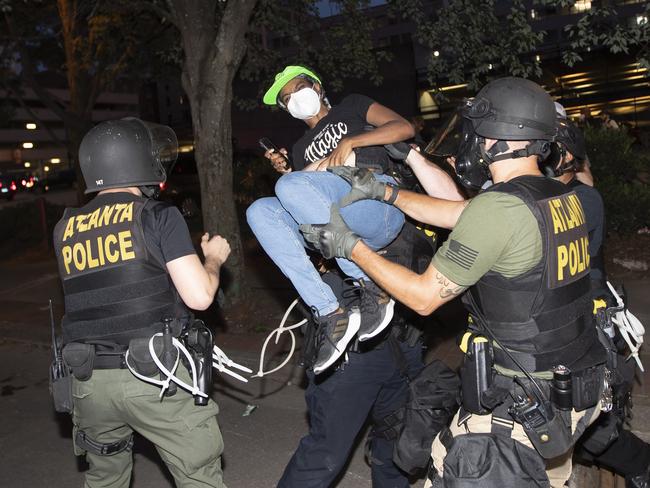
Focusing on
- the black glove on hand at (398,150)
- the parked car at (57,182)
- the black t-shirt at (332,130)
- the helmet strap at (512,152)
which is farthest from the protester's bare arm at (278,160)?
the parked car at (57,182)

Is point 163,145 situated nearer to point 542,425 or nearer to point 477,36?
point 542,425

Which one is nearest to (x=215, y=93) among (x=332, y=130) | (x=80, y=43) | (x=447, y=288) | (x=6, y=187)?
(x=332, y=130)

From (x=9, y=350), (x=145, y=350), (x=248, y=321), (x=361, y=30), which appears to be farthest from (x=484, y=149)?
(x=361, y=30)

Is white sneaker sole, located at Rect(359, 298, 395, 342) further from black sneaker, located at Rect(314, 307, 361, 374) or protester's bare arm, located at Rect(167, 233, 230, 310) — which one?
protester's bare arm, located at Rect(167, 233, 230, 310)

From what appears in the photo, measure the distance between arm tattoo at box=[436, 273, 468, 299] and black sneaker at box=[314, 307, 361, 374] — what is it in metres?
0.63

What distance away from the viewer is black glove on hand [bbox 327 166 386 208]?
276 cm

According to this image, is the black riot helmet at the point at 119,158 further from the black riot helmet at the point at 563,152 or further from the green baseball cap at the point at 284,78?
the black riot helmet at the point at 563,152

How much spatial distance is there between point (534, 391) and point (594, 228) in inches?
58.0

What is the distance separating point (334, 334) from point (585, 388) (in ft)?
3.50

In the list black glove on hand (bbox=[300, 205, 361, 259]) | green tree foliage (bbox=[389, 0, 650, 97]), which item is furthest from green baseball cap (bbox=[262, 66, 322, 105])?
green tree foliage (bbox=[389, 0, 650, 97])

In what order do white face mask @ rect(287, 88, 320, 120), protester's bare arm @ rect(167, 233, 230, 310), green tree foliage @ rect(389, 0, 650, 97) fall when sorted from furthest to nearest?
green tree foliage @ rect(389, 0, 650, 97) < white face mask @ rect(287, 88, 320, 120) < protester's bare arm @ rect(167, 233, 230, 310)

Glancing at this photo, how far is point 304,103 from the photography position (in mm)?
3479

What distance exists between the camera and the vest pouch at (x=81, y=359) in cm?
281

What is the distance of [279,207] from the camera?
124 inches
